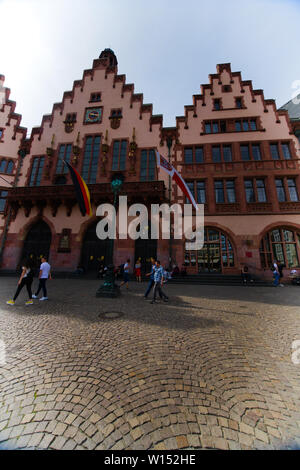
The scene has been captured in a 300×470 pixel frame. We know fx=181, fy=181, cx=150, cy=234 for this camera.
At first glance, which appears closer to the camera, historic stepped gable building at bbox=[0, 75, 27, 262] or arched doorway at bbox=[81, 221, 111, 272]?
arched doorway at bbox=[81, 221, 111, 272]

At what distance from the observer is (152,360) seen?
290 centimetres

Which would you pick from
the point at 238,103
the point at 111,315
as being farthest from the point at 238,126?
the point at 111,315

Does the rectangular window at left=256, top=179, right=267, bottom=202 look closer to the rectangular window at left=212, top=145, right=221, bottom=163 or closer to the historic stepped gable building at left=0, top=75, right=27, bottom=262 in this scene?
the rectangular window at left=212, top=145, right=221, bottom=163

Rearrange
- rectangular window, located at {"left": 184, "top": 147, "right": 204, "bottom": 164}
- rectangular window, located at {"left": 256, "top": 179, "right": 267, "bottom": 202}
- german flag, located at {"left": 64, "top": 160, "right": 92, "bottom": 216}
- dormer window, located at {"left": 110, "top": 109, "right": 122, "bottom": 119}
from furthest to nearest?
1. dormer window, located at {"left": 110, "top": 109, "right": 122, "bottom": 119}
2. rectangular window, located at {"left": 184, "top": 147, "right": 204, "bottom": 164}
3. rectangular window, located at {"left": 256, "top": 179, "right": 267, "bottom": 202}
4. german flag, located at {"left": 64, "top": 160, "right": 92, "bottom": 216}

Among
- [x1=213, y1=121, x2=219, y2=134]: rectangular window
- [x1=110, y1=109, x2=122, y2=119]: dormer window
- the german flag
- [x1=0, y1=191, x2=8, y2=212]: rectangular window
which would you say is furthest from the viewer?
[x1=110, y1=109, x2=122, y2=119]: dormer window

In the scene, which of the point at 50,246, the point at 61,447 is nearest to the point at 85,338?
the point at 61,447

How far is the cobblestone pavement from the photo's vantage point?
163 centimetres

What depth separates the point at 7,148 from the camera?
2059 cm

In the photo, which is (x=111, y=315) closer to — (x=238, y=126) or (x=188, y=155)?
(x=188, y=155)

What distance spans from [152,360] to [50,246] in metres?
17.4

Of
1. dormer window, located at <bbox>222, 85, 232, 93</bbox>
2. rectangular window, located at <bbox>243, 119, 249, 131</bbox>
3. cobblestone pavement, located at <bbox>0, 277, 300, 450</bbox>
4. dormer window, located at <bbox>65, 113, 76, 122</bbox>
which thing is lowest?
cobblestone pavement, located at <bbox>0, 277, 300, 450</bbox>

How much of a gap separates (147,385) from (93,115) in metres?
24.4

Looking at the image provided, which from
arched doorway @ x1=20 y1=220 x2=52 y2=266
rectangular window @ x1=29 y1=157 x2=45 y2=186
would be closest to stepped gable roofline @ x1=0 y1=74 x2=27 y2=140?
rectangular window @ x1=29 y1=157 x2=45 y2=186

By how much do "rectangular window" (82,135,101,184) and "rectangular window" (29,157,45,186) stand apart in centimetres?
502
